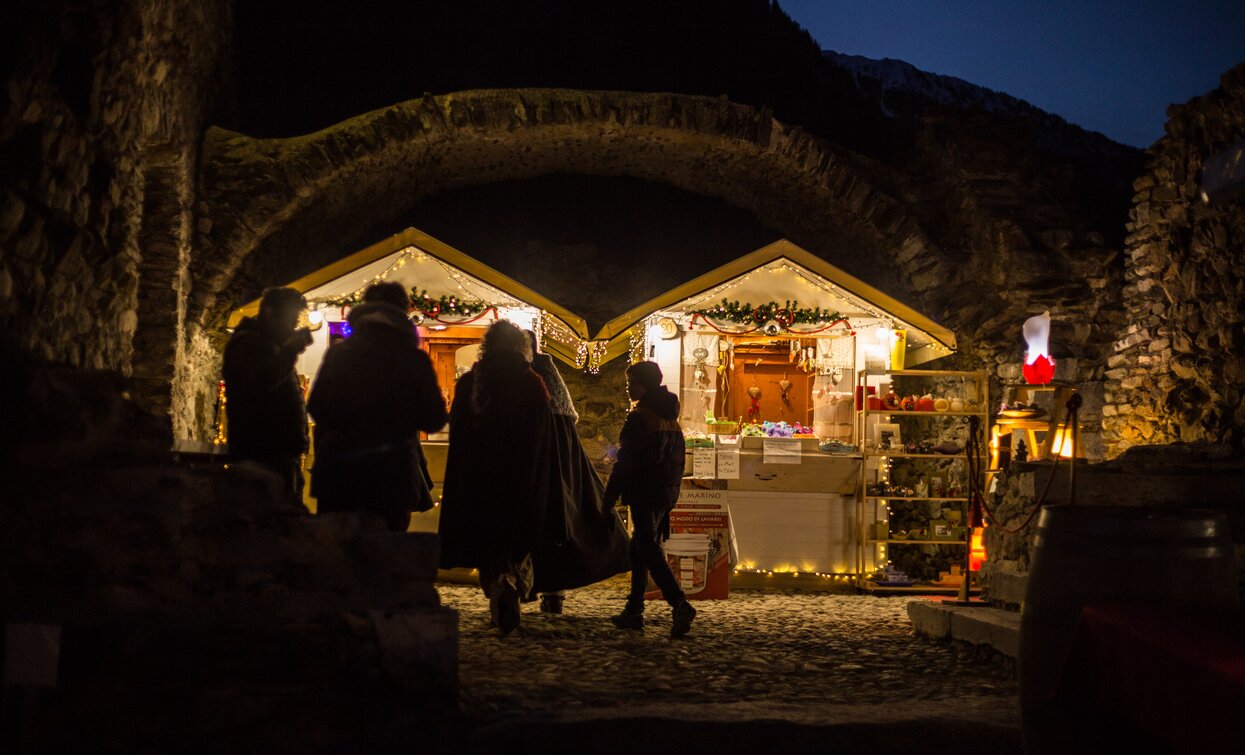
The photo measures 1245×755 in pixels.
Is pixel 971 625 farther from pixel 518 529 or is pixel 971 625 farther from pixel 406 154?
pixel 406 154

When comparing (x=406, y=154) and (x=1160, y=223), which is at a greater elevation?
(x=406, y=154)

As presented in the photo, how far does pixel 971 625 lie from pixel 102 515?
163 inches

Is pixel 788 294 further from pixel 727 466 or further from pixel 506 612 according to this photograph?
pixel 506 612

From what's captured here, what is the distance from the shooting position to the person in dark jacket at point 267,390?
3.62 meters

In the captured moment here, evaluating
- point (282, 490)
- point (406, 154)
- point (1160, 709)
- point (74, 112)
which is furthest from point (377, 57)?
point (1160, 709)

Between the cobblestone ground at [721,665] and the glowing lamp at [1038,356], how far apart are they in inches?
105

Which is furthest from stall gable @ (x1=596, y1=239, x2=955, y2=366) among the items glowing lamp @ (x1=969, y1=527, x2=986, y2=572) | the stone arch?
the stone arch

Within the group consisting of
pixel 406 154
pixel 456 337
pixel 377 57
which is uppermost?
pixel 377 57

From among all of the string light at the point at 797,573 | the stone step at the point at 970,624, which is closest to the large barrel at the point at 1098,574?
the stone step at the point at 970,624

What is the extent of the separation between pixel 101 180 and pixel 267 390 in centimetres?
244

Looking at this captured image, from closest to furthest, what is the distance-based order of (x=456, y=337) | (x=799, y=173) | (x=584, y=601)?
1. (x=584, y=601)
2. (x=456, y=337)
3. (x=799, y=173)

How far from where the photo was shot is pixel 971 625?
185 inches

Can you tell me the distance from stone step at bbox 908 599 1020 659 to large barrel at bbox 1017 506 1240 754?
1.52 metres

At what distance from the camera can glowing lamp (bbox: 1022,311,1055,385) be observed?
7.46 m
